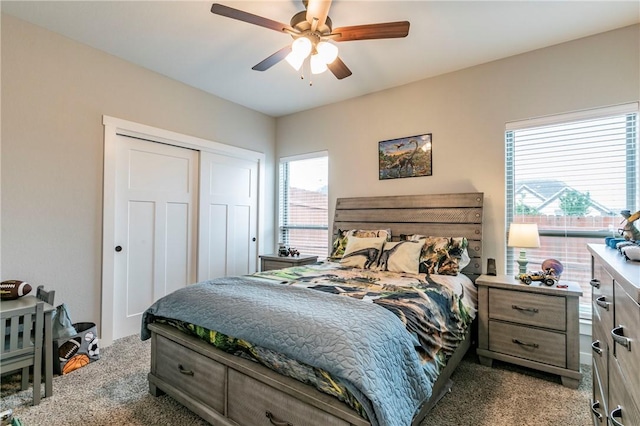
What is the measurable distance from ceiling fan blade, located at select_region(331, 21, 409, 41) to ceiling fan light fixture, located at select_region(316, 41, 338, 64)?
0.09 meters

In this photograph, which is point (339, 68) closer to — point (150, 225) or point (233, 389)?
point (233, 389)

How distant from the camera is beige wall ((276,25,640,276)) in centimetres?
256

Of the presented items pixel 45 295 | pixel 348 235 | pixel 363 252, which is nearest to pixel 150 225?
pixel 45 295

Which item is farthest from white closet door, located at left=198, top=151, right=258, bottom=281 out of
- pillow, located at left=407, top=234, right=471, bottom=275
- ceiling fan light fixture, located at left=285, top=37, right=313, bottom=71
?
pillow, located at left=407, top=234, right=471, bottom=275

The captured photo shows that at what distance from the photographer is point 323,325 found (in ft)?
4.48

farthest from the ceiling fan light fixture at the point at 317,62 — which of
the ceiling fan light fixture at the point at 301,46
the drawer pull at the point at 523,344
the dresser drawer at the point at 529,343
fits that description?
→ the drawer pull at the point at 523,344

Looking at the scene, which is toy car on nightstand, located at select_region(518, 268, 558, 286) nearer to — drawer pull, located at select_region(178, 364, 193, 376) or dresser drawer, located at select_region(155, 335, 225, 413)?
dresser drawer, located at select_region(155, 335, 225, 413)

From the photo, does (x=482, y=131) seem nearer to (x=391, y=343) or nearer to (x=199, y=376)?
(x=391, y=343)

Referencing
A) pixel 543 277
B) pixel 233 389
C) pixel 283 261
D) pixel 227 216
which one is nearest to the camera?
pixel 233 389

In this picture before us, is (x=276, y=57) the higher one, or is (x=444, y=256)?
(x=276, y=57)

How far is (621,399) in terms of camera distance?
1.02 m

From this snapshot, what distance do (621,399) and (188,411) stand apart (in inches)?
83.1

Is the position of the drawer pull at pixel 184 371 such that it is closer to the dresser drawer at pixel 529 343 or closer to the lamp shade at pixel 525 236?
the dresser drawer at pixel 529 343

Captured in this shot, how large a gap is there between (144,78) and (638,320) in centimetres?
398
